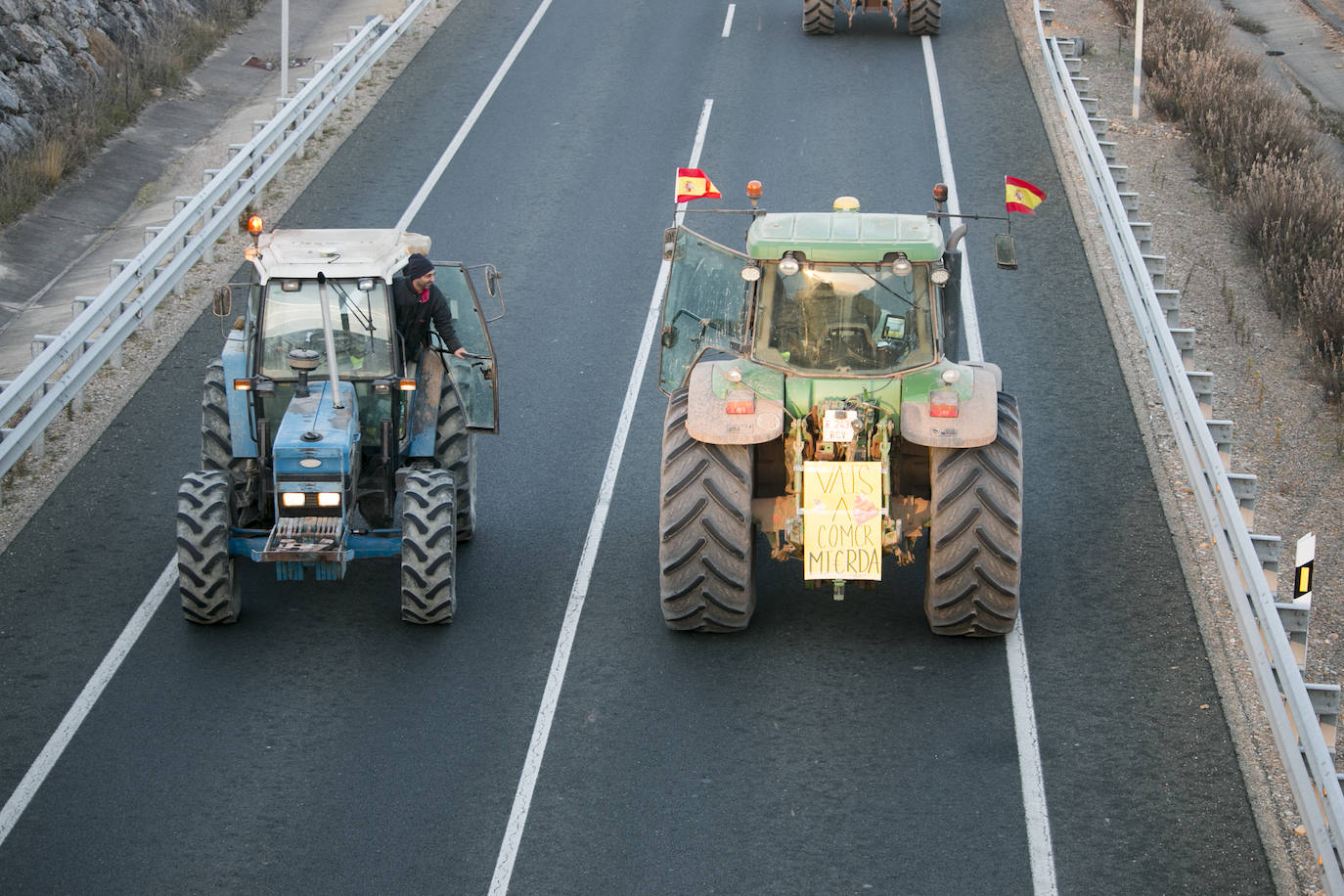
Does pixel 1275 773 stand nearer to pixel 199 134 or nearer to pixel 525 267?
pixel 525 267

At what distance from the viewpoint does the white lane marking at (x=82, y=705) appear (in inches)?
378

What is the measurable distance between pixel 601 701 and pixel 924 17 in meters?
16.9

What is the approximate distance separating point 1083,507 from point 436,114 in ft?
40.7

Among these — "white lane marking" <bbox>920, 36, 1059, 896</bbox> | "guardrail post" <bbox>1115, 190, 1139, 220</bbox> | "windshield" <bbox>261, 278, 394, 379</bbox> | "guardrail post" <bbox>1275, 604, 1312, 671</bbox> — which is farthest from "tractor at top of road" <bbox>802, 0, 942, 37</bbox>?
"guardrail post" <bbox>1275, 604, 1312, 671</bbox>

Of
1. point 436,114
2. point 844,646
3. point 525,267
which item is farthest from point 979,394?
point 436,114

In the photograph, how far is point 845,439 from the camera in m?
10.5

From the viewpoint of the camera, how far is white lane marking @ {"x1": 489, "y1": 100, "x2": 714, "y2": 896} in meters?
9.23

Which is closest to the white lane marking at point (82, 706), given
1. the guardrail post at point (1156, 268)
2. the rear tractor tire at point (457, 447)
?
the rear tractor tire at point (457, 447)

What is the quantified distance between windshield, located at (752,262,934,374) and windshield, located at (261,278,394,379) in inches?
108

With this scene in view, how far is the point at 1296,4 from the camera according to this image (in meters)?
32.2

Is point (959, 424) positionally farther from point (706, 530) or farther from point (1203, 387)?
point (1203, 387)

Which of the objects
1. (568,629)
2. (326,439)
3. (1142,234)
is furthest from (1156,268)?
(326,439)

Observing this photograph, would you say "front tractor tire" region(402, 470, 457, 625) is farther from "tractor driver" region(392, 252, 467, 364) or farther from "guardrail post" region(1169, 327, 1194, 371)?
"guardrail post" region(1169, 327, 1194, 371)

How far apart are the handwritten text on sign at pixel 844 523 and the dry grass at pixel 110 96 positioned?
486 inches
